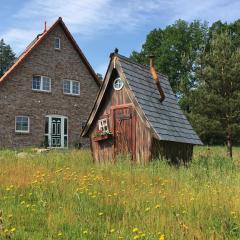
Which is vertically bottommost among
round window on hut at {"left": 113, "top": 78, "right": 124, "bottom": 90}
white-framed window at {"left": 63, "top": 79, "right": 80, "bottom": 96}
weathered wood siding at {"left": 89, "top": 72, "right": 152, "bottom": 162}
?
weathered wood siding at {"left": 89, "top": 72, "right": 152, "bottom": 162}

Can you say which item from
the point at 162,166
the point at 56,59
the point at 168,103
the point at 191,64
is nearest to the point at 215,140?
the point at 191,64

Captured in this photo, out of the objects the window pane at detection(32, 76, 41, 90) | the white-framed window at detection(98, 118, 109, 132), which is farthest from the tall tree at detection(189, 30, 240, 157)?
the white-framed window at detection(98, 118, 109, 132)

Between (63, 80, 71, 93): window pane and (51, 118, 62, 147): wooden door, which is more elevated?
(63, 80, 71, 93): window pane

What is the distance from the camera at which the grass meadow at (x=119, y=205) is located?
6.16 m

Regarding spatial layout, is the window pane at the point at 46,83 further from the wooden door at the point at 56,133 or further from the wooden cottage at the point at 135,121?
the wooden cottage at the point at 135,121

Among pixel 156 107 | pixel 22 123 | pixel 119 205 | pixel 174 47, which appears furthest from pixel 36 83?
pixel 174 47

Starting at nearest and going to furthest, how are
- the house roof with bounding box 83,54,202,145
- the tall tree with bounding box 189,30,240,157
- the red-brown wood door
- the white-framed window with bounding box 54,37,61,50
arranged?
the house roof with bounding box 83,54,202,145 < the red-brown wood door < the tall tree with bounding box 189,30,240,157 < the white-framed window with bounding box 54,37,61,50

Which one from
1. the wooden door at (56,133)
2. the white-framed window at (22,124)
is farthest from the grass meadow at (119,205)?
the wooden door at (56,133)

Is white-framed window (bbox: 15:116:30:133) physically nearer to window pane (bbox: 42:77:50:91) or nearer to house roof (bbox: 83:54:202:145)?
window pane (bbox: 42:77:50:91)

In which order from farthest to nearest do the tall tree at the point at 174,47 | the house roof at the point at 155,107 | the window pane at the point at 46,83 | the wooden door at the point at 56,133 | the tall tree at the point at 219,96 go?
the tall tree at the point at 174,47, the window pane at the point at 46,83, the wooden door at the point at 56,133, the tall tree at the point at 219,96, the house roof at the point at 155,107

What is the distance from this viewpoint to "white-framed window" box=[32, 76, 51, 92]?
106 feet

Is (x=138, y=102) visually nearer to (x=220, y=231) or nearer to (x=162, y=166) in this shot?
(x=162, y=166)

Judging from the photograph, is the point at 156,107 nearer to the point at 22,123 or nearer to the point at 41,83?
the point at 22,123

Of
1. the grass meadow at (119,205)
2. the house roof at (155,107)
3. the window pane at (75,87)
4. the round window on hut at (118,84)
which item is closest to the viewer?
the grass meadow at (119,205)
